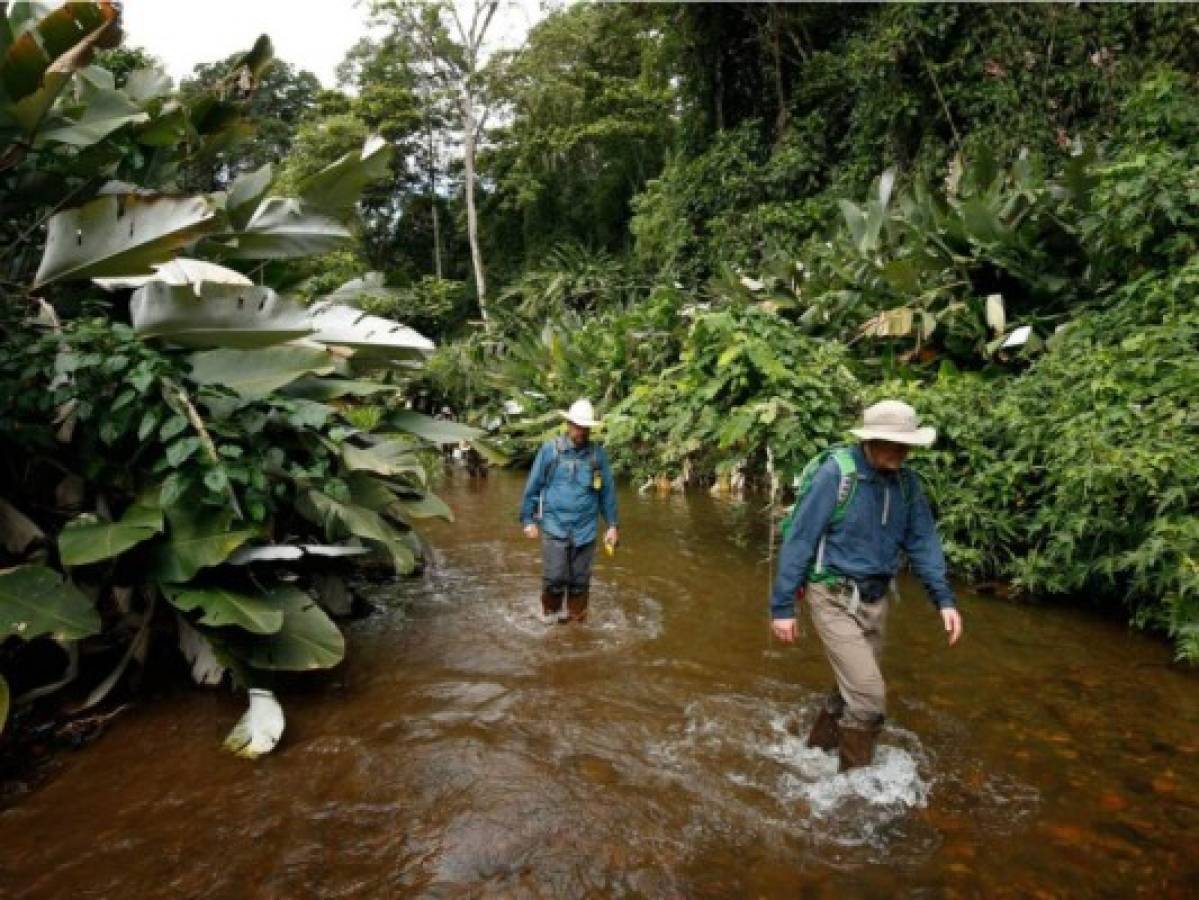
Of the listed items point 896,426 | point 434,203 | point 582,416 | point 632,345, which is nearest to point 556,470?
point 582,416

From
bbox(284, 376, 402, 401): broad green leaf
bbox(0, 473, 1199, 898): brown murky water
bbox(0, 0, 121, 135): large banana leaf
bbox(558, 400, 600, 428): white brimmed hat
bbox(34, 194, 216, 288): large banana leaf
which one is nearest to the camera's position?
bbox(0, 473, 1199, 898): brown murky water

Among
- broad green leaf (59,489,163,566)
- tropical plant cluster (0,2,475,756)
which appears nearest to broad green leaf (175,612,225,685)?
tropical plant cluster (0,2,475,756)

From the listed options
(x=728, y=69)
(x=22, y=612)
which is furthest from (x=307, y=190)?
(x=728, y=69)

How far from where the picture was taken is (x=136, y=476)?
14.0 ft

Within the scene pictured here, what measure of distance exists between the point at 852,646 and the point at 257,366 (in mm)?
3285

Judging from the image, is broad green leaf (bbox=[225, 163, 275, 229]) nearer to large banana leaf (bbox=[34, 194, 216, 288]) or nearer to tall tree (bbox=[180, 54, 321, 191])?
large banana leaf (bbox=[34, 194, 216, 288])

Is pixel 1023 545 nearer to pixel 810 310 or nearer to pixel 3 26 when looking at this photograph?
pixel 810 310

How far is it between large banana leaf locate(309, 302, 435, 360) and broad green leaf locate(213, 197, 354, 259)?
1.28 ft

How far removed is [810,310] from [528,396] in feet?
18.0

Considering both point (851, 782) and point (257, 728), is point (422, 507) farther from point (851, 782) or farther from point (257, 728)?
point (851, 782)

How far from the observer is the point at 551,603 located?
591 centimetres

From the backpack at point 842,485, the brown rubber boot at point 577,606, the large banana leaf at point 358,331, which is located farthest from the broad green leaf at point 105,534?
the backpack at point 842,485

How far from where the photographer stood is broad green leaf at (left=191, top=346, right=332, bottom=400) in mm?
4234

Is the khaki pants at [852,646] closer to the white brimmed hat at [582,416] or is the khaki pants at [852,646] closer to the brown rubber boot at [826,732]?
the brown rubber boot at [826,732]
